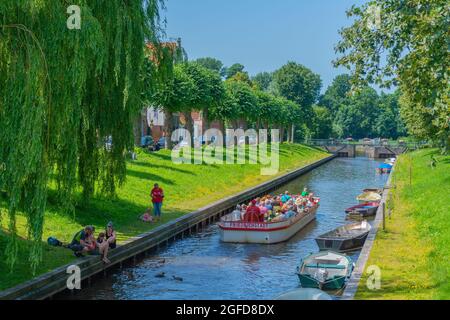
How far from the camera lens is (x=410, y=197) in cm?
3950

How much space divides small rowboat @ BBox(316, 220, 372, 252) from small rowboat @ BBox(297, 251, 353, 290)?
5.31 meters

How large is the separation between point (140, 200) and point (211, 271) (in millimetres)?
9991

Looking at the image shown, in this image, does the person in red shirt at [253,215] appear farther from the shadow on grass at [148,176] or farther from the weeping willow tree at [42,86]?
the weeping willow tree at [42,86]

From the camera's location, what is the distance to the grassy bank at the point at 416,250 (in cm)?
1733

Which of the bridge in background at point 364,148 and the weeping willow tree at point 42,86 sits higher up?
the weeping willow tree at point 42,86

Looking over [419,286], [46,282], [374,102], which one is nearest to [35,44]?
[46,282]

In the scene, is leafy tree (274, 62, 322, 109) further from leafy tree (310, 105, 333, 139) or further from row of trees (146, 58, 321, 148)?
leafy tree (310, 105, 333, 139)

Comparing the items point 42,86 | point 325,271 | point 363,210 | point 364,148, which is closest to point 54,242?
point 42,86

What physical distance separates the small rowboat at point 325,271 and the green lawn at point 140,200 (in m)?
7.96

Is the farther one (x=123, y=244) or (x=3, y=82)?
(x=123, y=244)

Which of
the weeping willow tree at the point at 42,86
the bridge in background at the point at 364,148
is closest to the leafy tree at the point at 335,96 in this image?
the bridge in background at the point at 364,148

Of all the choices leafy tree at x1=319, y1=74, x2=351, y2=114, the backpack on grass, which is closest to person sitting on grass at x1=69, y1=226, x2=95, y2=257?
the backpack on grass

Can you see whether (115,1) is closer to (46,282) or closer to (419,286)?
(46,282)
